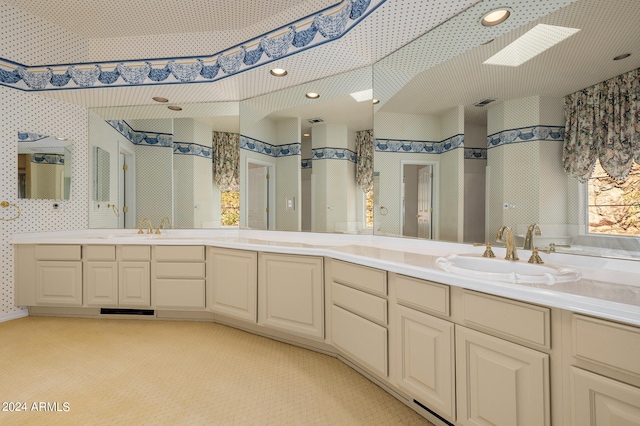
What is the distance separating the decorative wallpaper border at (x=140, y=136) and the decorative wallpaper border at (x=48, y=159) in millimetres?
602

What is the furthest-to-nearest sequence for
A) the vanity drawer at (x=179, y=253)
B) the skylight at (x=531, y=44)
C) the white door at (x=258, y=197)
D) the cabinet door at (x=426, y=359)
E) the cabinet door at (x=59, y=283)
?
the white door at (x=258, y=197)
the cabinet door at (x=59, y=283)
the vanity drawer at (x=179, y=253)
the skylight at (x=531, y=44)
the cabinet door at (x=426, y=359)

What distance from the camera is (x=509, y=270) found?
4.99 feet

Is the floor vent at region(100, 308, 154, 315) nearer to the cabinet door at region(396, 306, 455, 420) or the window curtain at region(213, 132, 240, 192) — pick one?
the window curtain at region(213, 132, 240, 192)

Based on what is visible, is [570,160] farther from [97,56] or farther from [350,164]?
[97,56]

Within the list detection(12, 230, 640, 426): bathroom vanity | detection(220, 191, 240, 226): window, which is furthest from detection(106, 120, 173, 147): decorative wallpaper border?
detection(12, 230, 640, 426): bathroom vanity

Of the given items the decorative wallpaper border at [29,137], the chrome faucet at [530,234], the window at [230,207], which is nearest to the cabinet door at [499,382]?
the chrome faucet at [530,234]

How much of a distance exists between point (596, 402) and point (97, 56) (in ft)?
15.3

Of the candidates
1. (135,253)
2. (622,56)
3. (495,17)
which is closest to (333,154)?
(495,17)

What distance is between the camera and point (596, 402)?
0.97m

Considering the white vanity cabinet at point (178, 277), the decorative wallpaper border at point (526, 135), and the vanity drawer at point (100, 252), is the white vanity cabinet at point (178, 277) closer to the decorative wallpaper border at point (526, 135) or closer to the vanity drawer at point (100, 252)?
the vanity drawer at point (100, 252)

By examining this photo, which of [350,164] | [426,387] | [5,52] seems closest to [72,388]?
[426,387]

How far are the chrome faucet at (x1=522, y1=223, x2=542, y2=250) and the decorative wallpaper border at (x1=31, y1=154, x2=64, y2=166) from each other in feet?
13.3

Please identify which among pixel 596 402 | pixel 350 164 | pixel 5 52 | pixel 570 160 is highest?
pixel 5 52

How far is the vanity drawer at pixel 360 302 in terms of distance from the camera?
1.74 meters
